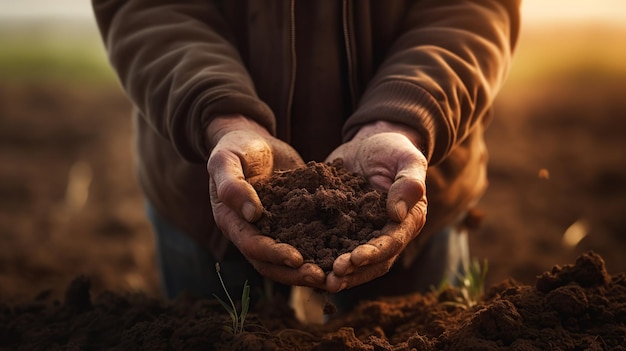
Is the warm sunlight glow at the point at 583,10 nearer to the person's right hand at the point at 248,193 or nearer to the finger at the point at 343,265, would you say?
the person's right hand at the point at 248,193

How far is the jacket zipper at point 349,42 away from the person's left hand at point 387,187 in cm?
24

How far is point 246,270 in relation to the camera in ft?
7.95

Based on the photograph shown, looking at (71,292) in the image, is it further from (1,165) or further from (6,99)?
(6,99)

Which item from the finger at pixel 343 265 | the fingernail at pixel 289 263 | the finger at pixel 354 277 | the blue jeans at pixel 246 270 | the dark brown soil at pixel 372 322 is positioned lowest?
the blue jeans at pixel 246 270

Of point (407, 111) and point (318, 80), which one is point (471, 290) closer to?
point (407, 111)

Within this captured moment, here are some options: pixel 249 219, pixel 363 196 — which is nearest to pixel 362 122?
pixel 363 196

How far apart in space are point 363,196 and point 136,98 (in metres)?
0.79

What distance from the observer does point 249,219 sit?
164 cm

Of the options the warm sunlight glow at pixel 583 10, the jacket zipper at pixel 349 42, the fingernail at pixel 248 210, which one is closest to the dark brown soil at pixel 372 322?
the fingernail at pixel 248 210

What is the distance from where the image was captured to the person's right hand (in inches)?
62.2

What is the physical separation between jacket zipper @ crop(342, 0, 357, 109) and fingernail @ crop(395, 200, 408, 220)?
1.99ft

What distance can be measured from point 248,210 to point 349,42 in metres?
0.70

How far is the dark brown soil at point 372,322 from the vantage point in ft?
5.55

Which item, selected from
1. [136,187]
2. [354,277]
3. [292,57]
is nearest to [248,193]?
[354,277]
